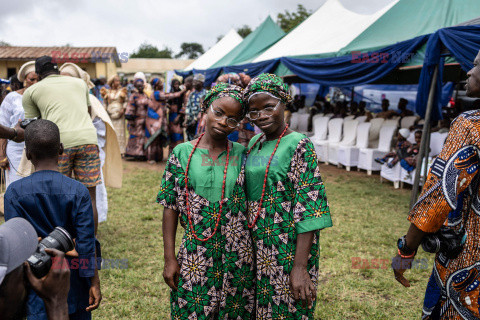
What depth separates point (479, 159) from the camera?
53.7 inches

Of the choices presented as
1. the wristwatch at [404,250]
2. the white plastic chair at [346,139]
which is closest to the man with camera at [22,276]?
the wristwatch at [404,250]

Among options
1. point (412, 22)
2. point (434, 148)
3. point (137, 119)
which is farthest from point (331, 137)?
point (137, 119)

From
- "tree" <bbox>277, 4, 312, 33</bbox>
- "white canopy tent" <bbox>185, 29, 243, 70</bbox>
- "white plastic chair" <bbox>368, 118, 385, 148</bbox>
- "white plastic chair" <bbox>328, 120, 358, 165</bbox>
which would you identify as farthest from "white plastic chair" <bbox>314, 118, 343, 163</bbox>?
"tree" <bbox>277, 4, 312, 33</bbox>

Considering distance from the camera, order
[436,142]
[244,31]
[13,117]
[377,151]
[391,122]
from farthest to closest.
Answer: [244,31] < [391,122] < [377,151] < [436,142] < [13,117]

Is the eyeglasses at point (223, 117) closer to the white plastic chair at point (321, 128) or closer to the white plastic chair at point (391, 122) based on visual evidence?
the white plastic chair at point (391, 122)

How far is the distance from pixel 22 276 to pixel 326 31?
9.22 m

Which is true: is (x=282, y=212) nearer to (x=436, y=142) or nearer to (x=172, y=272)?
(x=172, y=272)

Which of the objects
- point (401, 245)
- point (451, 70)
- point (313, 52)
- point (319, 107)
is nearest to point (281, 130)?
point (401, 245)

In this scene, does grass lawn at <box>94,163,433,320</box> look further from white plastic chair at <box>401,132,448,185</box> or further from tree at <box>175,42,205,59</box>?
tree at <box>175,42,205,59</box>

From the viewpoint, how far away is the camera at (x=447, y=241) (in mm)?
1445

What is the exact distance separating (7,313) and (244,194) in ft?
3.55

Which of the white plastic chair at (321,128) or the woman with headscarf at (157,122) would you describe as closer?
the woman with headscarf at (157,122)

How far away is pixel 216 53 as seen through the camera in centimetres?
1633

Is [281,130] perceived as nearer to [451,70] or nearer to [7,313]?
[7,313]
